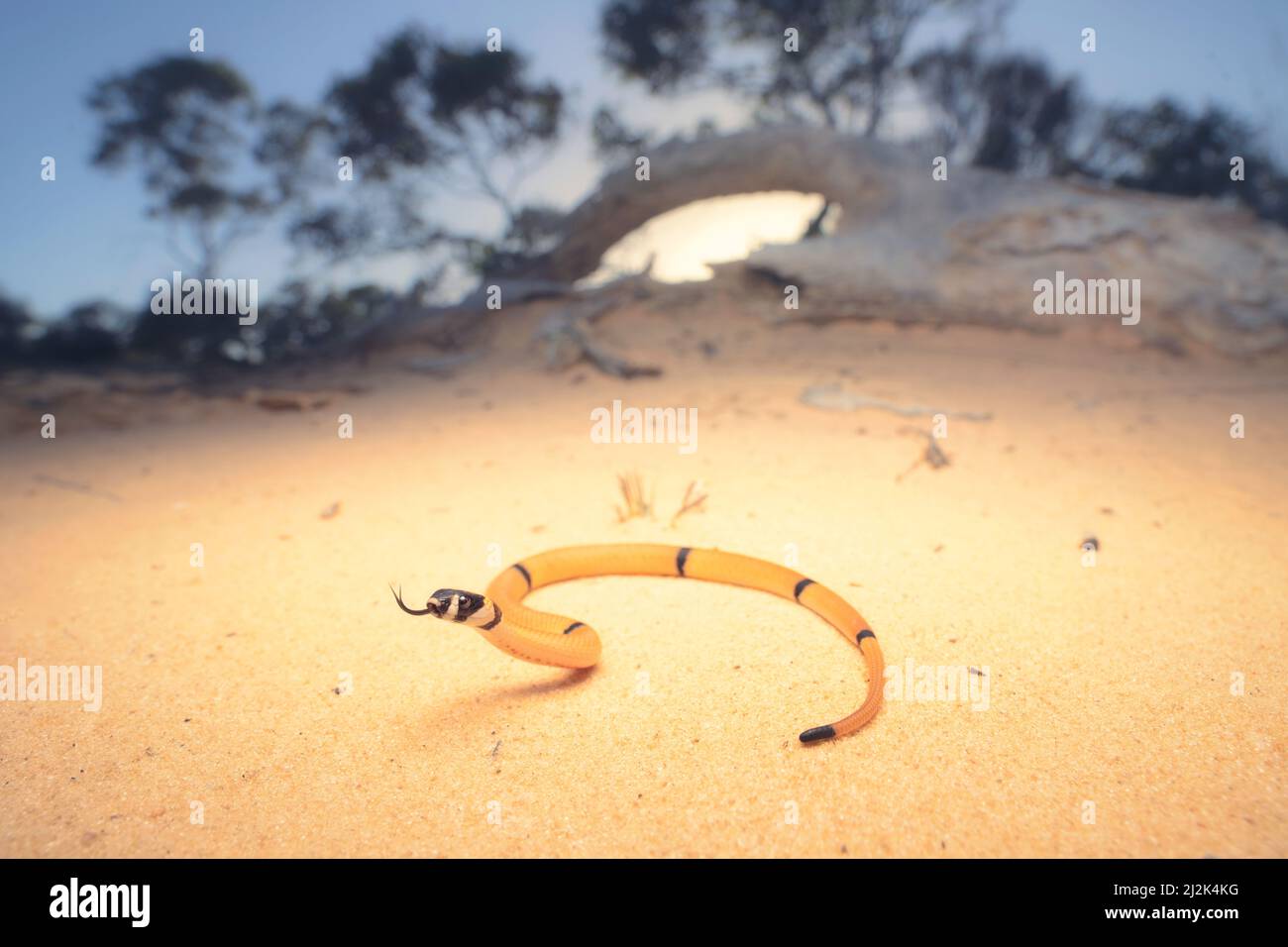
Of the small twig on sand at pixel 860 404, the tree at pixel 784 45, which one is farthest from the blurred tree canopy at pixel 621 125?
the small twig on sand at pixel 860 404

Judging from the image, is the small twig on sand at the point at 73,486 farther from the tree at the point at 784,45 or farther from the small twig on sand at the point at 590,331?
the tree at the point at 784,45

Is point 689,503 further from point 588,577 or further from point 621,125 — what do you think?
point 621,125

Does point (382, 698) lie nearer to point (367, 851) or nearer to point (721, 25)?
point (367, 851)

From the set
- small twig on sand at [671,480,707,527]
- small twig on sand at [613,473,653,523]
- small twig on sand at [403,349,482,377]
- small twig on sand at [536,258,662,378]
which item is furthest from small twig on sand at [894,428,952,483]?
small twig on sand at [403,349,482,377]

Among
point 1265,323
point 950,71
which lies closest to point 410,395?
point 1265,323

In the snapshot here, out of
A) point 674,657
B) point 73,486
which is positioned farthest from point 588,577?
point 73,486

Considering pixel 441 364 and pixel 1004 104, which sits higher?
pixel 1004 104
